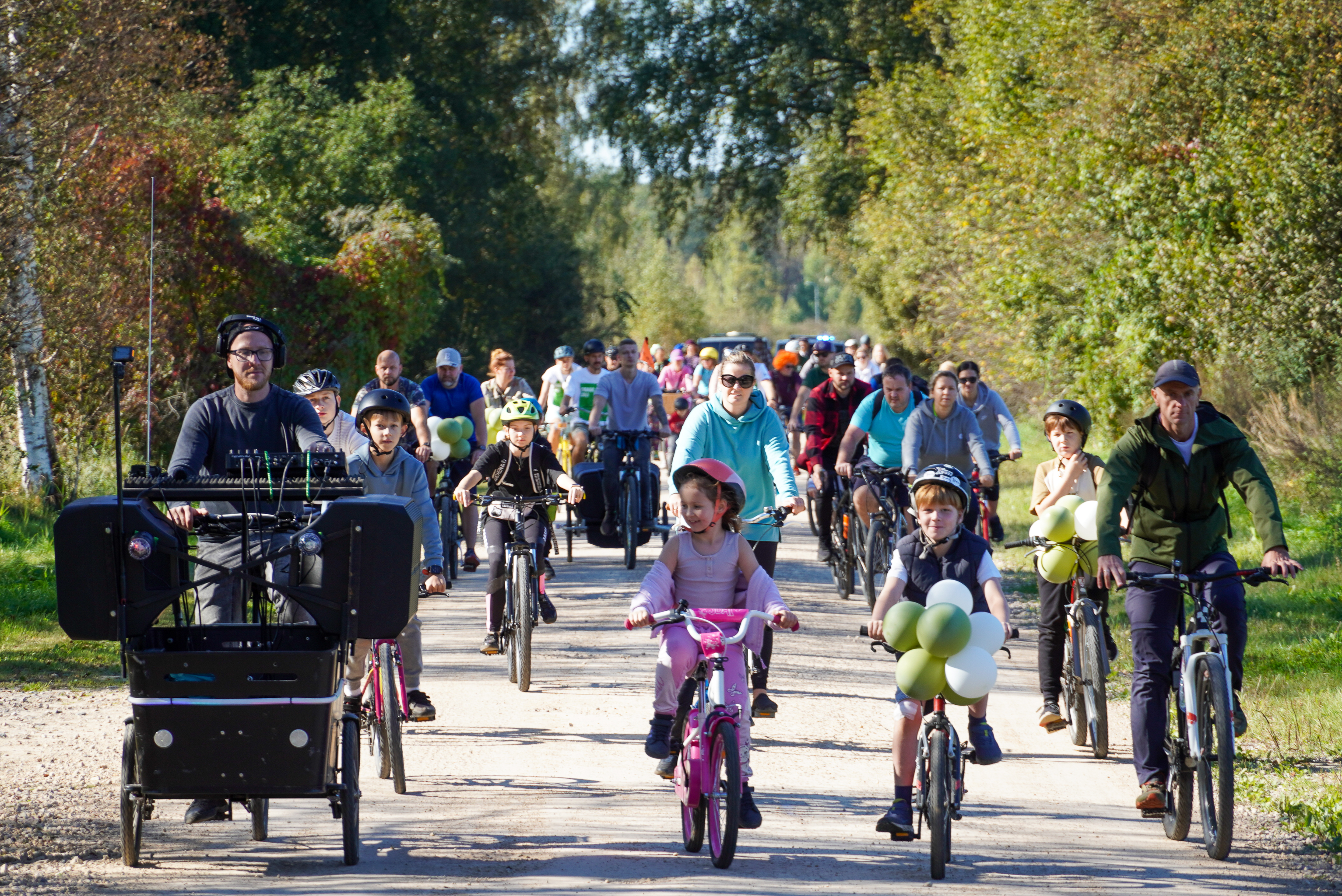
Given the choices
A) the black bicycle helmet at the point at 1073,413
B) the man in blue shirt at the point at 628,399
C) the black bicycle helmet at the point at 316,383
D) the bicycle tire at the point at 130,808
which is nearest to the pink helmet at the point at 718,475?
the bicycle tire at the point at 130,808

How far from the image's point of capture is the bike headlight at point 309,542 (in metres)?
5.16

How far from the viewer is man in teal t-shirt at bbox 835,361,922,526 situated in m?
12.0

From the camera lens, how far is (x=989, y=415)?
1505cm

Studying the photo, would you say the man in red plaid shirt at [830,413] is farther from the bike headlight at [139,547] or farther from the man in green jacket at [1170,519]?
the bike headlight at [139,547]

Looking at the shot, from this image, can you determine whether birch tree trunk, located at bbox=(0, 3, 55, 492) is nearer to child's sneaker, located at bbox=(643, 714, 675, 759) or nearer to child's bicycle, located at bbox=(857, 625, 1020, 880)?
child's sneaker, located at bbox=(643, 714, 675, 759)

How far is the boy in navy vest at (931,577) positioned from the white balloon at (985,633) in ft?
0.26

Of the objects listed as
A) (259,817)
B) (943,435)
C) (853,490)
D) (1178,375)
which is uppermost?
(1178,375)

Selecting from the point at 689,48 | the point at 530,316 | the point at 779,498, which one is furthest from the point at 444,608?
the point at 689,48

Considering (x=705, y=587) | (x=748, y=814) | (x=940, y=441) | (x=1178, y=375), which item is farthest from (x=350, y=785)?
(x=940, y=441)

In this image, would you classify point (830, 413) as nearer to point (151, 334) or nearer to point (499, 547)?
point (499, 547)

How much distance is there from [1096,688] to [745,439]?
7.70 ft

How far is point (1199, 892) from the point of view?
219 inches

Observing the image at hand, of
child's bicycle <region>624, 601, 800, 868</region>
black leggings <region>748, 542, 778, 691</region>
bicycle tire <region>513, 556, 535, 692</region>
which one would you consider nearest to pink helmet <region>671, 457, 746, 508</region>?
child's bicycle <region>624, 601, 800, 868</region>

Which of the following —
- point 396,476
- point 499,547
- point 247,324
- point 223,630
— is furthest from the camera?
point 499,547
